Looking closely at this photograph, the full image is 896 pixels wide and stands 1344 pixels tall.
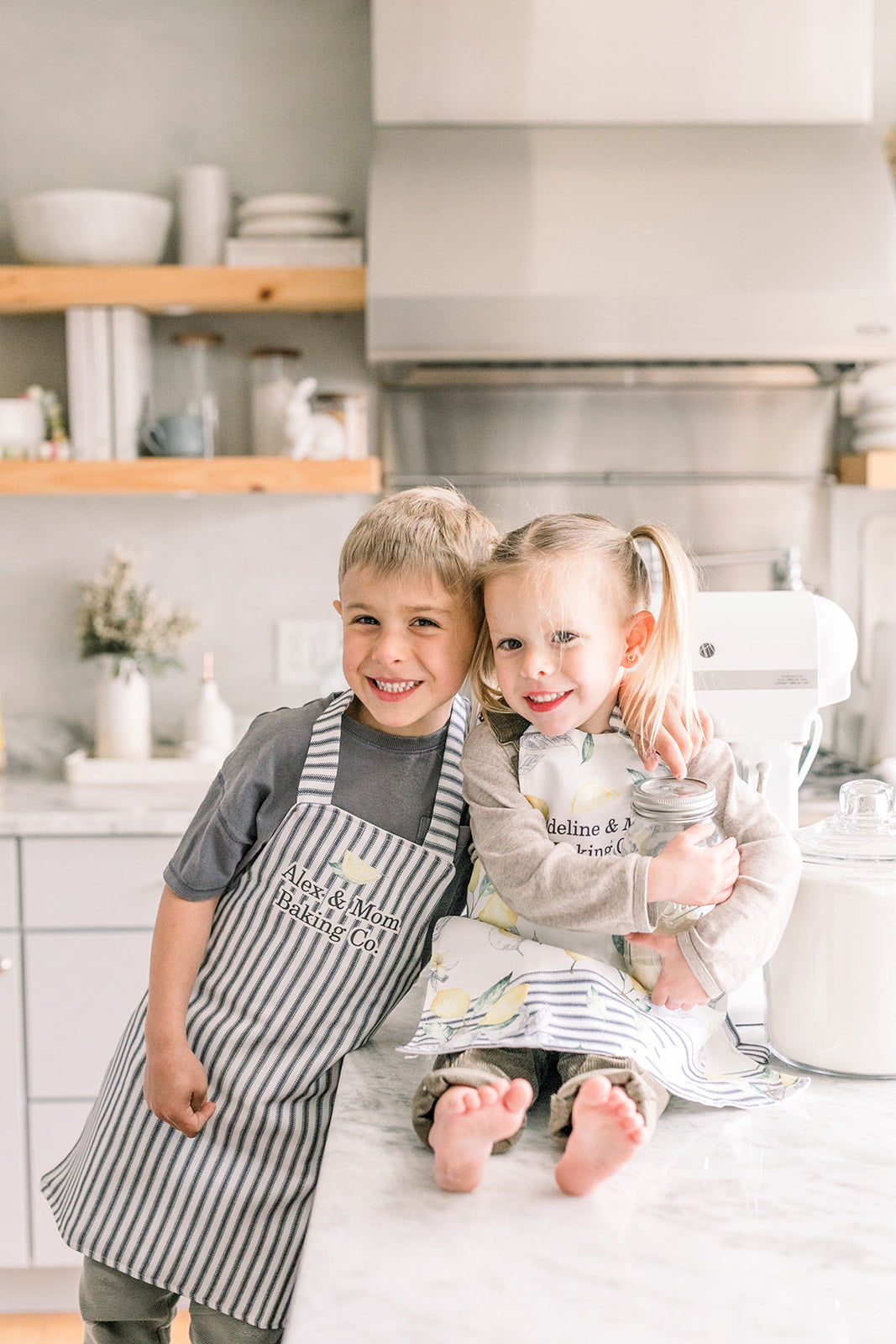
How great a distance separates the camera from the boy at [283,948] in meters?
0.96

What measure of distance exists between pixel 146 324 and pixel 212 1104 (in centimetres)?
184

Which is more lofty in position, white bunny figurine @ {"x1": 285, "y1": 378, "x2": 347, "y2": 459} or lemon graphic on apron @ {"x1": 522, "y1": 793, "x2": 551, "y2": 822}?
white bunny figurine @ {"x1": 285, "y1": 378, "x2": 347, "y2": 459}

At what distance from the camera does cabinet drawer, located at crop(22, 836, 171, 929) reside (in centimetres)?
199

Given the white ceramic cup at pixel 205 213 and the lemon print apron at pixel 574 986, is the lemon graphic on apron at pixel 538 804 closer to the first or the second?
the lemon print apron at pixel 574 986

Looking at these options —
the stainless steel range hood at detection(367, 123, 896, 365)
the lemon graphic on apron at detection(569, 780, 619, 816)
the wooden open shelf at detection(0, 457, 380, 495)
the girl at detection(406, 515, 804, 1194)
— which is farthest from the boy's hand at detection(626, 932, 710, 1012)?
the wooden open shelf at detection(0, 457, 380, 495)

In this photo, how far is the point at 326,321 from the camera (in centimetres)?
247

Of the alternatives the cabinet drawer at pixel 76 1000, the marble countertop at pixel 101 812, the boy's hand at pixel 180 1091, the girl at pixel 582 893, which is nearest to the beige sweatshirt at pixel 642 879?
the girl at pixel 582 893

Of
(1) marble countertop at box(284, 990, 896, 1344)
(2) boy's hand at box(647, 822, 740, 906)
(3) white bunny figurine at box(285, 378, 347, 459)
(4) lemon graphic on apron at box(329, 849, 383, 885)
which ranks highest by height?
(3) white bunny figurine at box(285, 378, 347, 459)

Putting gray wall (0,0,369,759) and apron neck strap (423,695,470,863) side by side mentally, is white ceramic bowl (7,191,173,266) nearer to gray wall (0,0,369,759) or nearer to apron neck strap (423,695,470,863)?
gray wall (0,0,369,759)

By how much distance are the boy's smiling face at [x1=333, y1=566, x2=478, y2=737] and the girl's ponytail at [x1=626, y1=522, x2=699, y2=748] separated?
145 millimetres

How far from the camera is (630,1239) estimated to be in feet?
2.11

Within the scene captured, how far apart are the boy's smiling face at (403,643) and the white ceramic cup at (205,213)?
1.57 meters

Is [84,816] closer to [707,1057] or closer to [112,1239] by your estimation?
[112,1239]

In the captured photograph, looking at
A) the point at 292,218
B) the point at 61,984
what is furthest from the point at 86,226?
the point at 61,984
